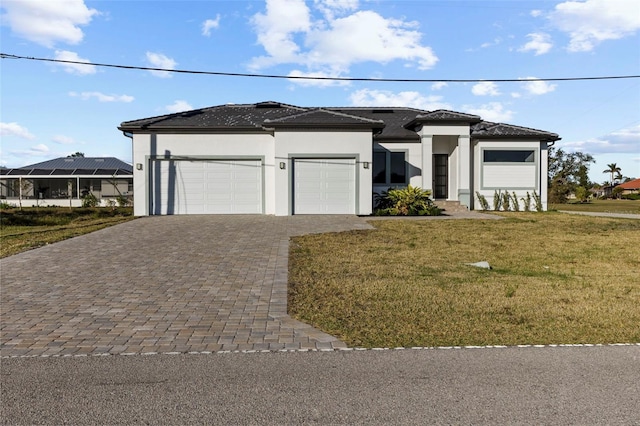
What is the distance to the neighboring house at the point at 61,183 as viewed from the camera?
37.5 meters

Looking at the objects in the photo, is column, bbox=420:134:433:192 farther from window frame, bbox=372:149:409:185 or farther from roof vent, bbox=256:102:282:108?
roof vent, bbox=256:102:282:108

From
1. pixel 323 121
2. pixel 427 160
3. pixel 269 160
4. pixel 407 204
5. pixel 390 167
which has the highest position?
pixel 323 121

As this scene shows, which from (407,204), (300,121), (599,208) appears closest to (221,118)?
(300,121)

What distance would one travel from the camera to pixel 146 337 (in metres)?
5.03

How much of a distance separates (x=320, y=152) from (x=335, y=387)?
16341mm

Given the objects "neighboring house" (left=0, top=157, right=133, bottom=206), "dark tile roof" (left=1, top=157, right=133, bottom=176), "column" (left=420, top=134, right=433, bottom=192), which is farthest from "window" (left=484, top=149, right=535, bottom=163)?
"dark tile roof" (left=1, top=157, right=133, bottom=176)

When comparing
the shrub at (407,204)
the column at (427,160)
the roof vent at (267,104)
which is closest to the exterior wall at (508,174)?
the column at (427,160)

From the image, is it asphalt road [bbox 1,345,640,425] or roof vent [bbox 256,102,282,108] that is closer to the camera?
asphalt road [bbox 1,345,640,425]

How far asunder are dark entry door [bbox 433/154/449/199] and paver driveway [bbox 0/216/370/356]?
44.3 feet

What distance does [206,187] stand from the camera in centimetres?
2042

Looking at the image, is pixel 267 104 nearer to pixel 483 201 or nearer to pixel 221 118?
pixel 221 118

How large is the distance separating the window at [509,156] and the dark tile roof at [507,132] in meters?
0.83

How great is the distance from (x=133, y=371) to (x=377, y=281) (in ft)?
14.4

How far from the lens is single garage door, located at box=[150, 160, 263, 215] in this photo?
20.3 m
